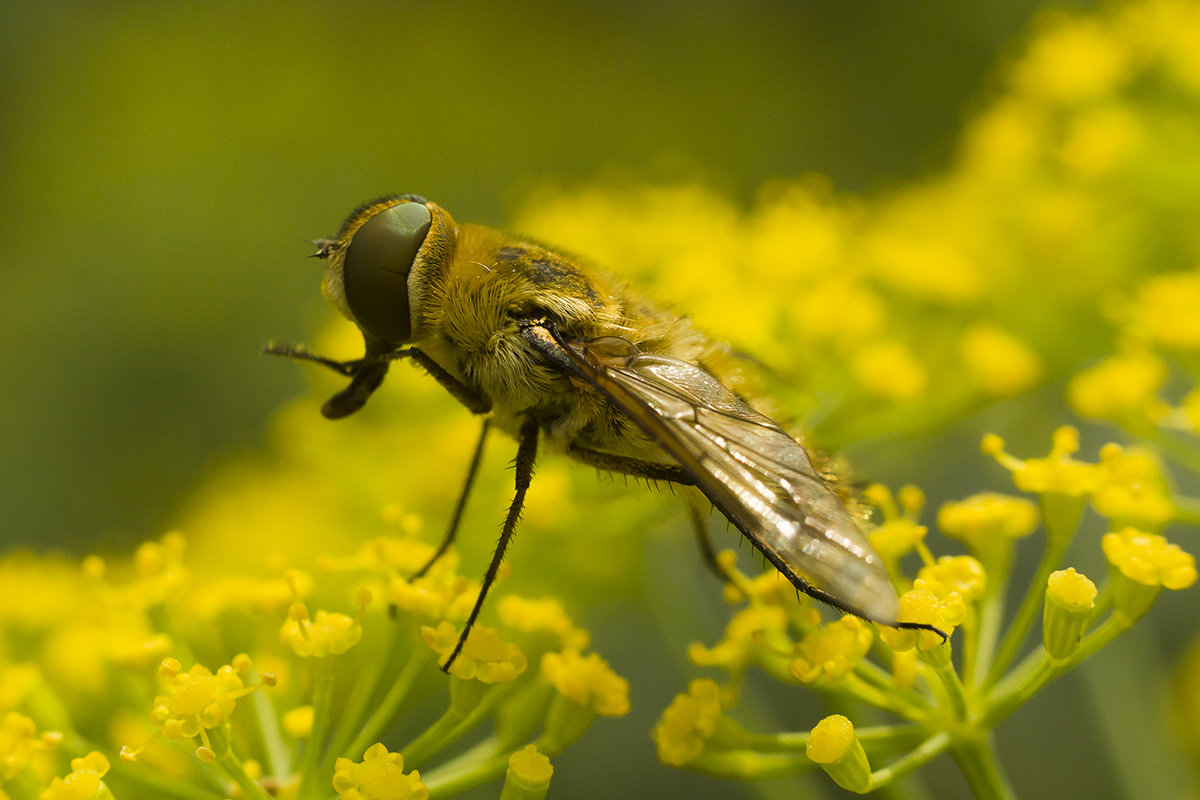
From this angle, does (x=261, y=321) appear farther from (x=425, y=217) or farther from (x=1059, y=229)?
(x=1059, y=229)

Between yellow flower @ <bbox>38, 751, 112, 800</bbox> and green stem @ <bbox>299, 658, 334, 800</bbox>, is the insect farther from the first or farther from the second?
yellow flower @ <bbox>38, 751, 112, 800</bbox>

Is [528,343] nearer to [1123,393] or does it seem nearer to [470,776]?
[470,776]

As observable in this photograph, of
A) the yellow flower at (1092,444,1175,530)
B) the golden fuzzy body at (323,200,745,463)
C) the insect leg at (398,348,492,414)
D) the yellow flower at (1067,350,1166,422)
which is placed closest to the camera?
the yellow flower at (1092,444,1175,530)

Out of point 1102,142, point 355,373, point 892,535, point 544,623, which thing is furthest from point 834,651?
point 1102,142

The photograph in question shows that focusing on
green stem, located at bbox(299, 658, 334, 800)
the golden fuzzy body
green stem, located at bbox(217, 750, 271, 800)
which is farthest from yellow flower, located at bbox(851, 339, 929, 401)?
green stem, located at bbox(217, 750, 271, 800)

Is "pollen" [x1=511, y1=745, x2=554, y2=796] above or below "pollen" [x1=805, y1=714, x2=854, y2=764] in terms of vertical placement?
below

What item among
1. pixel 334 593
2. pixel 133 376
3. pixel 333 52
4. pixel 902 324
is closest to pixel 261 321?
pixel 133 376
